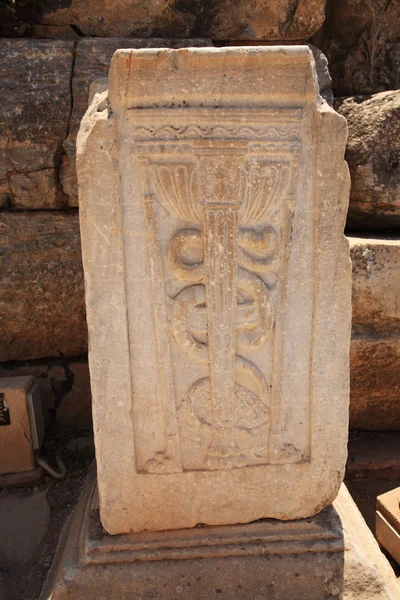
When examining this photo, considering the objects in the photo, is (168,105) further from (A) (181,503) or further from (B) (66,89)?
(B) (66,89)

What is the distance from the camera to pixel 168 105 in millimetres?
1535

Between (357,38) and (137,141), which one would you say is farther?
(357,38)

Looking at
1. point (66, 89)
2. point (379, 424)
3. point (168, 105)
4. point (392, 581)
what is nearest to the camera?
point (168, 105)

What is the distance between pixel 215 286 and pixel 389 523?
4.07 ft

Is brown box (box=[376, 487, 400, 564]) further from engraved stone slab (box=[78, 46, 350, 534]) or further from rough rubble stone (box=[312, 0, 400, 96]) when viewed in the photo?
rough rubble stone (box=[312, 0, 400, 96])

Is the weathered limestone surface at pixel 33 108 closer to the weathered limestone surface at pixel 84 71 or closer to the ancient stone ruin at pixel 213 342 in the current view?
the weathered limestone surface at pixel 84 71

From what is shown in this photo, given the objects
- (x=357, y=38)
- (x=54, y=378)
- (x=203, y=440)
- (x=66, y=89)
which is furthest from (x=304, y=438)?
(x=357, y=38)

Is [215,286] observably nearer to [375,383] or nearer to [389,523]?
[389,523]

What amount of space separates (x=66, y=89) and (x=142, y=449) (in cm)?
179

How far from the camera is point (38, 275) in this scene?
9.44 ft

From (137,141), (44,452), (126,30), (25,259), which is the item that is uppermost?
(126,30)

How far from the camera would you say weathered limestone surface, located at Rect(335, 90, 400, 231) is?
2.78 m

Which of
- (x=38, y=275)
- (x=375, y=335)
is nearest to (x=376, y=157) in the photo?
(x=375, y=335)

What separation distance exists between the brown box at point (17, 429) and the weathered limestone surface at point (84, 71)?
3.08 feet
